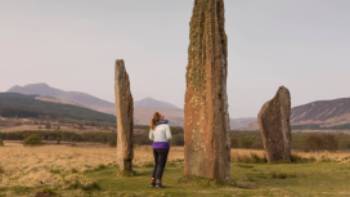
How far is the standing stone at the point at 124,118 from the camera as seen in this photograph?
73.6ft

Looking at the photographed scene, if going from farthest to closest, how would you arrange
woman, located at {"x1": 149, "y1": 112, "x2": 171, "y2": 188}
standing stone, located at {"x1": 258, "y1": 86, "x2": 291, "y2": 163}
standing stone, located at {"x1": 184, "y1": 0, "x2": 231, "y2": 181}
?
standing stone, located at {"x1": 258, "y1": 86, "x2": 291, "y2": 163}
standing stone, located at {"x1": 184, "y1": 0, "x2": 231, "y2": 181}
woman, located at {"x1": 149, "y1": 112, "x2": 171, "y2": 188}

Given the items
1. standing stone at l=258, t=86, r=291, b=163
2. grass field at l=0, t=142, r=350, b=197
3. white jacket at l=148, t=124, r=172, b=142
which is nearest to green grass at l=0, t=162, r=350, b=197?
grass field at l=0, t=142, r=350, b=197

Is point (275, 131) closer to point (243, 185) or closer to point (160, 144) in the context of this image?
point (243, 185)

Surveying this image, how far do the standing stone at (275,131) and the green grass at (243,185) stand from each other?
197 inches

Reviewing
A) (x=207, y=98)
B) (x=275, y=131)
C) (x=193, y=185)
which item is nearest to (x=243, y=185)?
(x=193, y=185)

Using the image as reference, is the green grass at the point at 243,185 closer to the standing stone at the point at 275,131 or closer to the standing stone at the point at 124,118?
the standing stone at the point at 124,118

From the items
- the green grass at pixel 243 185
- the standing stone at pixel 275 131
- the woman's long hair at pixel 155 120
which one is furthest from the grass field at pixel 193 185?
the standing stone at pixel 275 131

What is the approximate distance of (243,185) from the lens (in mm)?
17922

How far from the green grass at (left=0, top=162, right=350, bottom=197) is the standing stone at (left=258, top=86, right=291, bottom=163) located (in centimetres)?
500

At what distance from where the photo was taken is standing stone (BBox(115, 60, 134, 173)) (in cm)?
2244

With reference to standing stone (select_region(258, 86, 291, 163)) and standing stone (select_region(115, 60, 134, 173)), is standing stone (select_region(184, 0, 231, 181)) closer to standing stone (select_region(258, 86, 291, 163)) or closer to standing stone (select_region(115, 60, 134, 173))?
standing stone (select_region(115, 60, 134, 173))

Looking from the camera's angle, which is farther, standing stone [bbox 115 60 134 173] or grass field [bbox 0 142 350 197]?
standing stone [bbox 115 60 134 173]

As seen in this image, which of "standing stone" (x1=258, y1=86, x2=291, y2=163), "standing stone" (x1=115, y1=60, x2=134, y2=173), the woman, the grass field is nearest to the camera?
the grass field

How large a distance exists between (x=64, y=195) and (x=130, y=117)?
28.3ft
